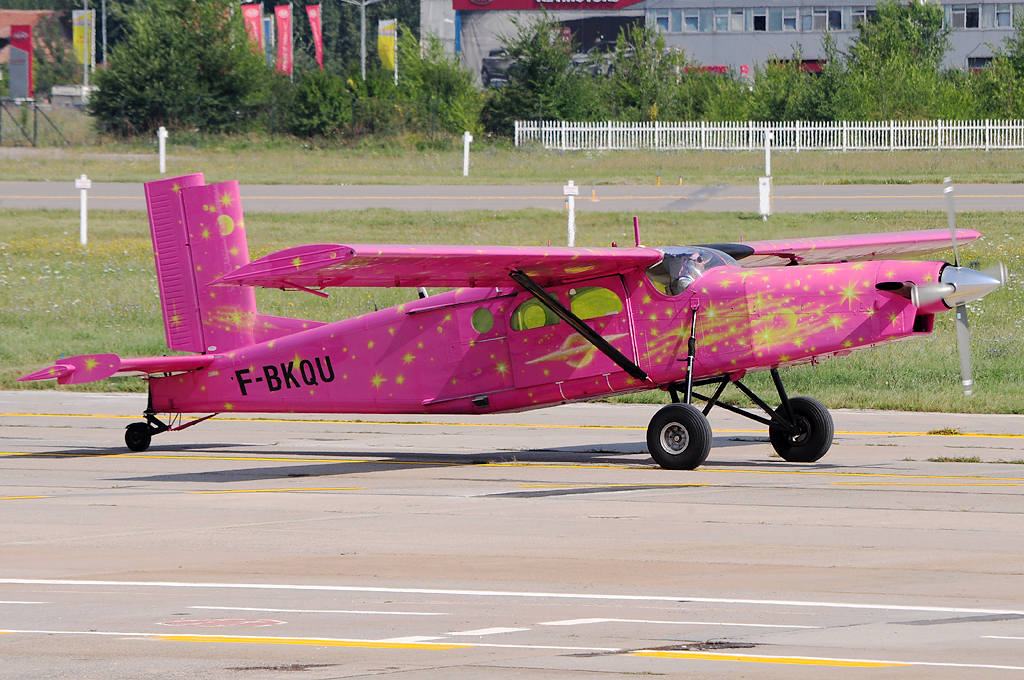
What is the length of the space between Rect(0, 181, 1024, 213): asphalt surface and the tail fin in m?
20.2

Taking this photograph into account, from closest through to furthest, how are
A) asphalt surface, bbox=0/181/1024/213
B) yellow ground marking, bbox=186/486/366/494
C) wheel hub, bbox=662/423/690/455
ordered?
yellow ground marking, bbox=186/486/366/494, wheel hub, bbox=662/423/690/455, asphalt surface, bbox=0/181/1024/213

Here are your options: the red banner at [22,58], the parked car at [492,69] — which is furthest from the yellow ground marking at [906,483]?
the red banner at [22,58]

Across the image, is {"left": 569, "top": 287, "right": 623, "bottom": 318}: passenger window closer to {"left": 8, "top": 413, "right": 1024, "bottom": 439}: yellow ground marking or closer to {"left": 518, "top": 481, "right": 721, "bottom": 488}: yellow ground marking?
{"left": 518, "top": 481, "right": 721, "bottom": 488}: yellow ground marking

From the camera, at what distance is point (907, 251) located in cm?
1592

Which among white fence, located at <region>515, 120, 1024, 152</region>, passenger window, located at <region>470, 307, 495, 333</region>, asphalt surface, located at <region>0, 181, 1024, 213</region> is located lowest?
passenger window, located at <region>470, 307, 495, 333</region>

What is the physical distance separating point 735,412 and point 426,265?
12.2ft

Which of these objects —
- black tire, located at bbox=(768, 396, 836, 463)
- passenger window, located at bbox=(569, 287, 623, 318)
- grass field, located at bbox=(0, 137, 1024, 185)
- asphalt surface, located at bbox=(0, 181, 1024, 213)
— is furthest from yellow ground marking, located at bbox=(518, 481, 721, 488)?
grass field, located at bbox=(0, 137, 1024, 185)

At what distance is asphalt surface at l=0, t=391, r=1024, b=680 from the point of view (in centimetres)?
629

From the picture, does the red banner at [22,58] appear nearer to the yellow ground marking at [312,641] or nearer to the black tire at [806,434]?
the black tire at [806,434]

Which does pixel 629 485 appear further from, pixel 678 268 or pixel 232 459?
pixel 232 459

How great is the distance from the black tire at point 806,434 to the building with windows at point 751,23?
220 ft

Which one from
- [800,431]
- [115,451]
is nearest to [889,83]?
[800,431]

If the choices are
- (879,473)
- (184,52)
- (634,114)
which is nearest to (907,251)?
(879,473)

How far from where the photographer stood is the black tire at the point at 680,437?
12695 mm
